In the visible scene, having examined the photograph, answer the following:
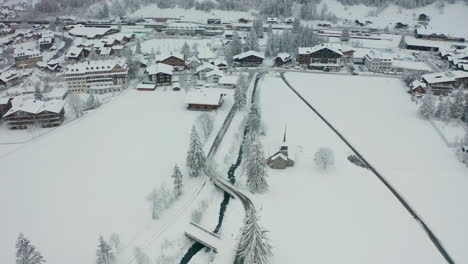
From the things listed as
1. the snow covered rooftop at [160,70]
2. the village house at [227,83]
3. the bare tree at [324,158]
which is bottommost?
the bare tree at [324,158]

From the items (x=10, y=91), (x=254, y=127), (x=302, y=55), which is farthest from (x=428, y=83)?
(x=10, y=91)

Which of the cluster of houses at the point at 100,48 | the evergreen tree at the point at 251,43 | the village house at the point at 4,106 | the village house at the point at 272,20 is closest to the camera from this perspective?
the village house at the point at 4,106

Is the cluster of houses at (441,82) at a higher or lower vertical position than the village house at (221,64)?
lower

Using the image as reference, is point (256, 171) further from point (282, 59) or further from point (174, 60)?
point (282, 59)

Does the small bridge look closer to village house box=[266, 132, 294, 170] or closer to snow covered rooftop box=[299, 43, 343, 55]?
village house box=[266, 132, 294, 170]

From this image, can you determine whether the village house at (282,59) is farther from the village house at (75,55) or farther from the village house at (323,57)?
the village house at (75,55)

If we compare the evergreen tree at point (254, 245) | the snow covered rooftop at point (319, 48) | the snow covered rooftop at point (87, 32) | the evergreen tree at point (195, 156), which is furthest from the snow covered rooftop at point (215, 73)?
the snow covered rooftop at point (87, 32)
